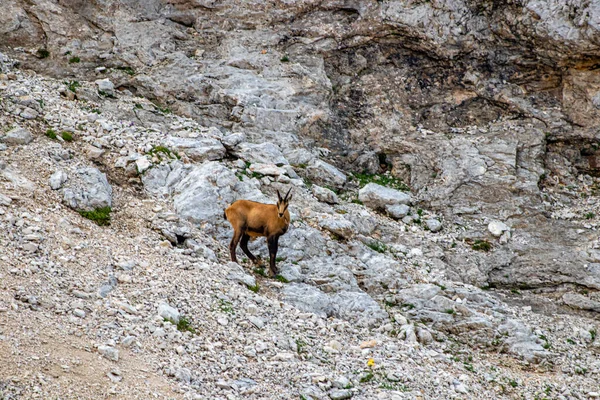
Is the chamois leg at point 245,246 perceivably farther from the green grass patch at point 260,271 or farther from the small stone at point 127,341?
the small stone at point 127,341

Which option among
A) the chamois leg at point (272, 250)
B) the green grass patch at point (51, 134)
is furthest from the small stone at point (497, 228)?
the green grass patch at point (51, 134)

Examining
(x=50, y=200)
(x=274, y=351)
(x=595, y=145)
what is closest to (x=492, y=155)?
(x=595, y=145)

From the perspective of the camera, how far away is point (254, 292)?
40.4 feet

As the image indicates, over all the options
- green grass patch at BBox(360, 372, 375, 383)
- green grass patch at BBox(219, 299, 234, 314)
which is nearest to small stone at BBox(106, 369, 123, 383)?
green grass patch at BBox(219, 299, 234, 314)

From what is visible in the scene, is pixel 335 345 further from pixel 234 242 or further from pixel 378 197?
pixel 378 197

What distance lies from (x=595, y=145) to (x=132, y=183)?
14.6m

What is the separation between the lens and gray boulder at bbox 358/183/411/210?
17391mm

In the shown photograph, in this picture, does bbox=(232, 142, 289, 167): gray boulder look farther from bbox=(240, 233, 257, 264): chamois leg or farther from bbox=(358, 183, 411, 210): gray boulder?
bbox=(240, 233, 257, 264): chamois leg

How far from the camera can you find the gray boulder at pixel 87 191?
43.1 ft

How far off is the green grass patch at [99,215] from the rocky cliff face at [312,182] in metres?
0.05

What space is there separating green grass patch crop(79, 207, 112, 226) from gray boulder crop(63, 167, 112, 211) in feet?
0.32

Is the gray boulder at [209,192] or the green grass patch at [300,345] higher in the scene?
the gray boulder at [209,192]

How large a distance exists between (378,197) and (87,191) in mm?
8008

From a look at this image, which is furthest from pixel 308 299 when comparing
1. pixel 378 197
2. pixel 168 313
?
pixel 378 197
